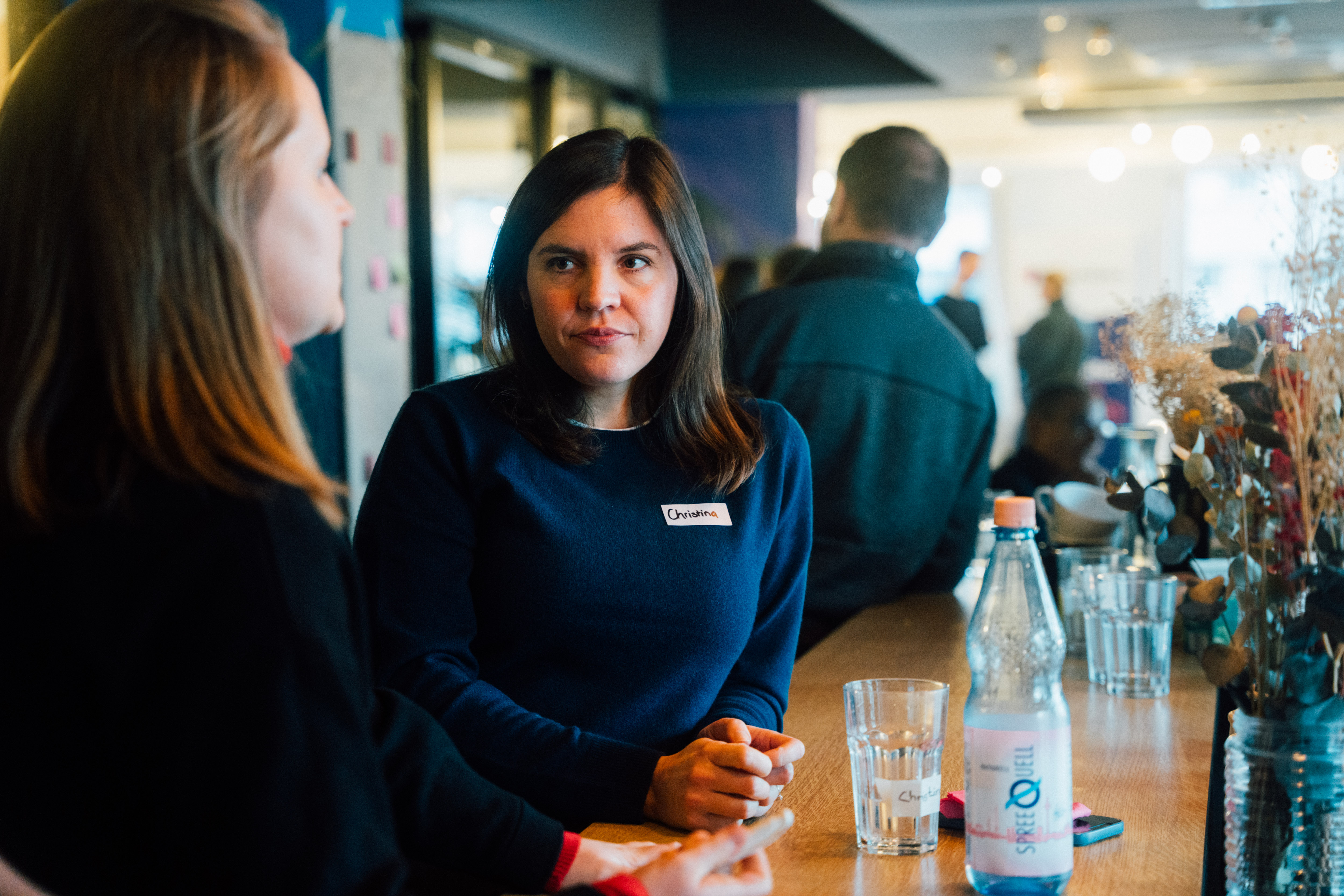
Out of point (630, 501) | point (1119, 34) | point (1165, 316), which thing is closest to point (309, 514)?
point (630, 501)

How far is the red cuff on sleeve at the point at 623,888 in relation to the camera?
0.91m

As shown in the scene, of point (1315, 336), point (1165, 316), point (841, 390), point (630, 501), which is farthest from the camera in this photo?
point (841, 390)

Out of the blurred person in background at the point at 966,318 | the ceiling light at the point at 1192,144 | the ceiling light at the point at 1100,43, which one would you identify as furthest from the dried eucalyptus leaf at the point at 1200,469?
the ceiling light at the point at 1192,144

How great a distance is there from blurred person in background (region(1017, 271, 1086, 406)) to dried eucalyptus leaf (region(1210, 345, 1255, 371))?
7896mm

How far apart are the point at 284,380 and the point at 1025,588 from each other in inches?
24.7

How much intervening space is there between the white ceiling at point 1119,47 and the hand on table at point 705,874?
6192 mm

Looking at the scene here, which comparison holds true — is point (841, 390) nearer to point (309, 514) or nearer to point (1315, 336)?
point (1315, 336)

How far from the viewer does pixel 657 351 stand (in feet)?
5.33

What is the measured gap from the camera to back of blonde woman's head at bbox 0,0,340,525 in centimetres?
74

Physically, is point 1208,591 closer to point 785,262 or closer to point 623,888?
point 623,888

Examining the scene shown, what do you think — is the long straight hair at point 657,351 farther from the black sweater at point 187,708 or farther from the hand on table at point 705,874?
the black sweater at point 187,708

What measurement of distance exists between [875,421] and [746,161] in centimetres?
648

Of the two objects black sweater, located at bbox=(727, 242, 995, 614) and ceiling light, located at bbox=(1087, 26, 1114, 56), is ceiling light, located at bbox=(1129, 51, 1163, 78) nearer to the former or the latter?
ceiling light, located at bbox=(1087, 26, 1114, 56)

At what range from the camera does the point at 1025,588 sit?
3.51 feet
